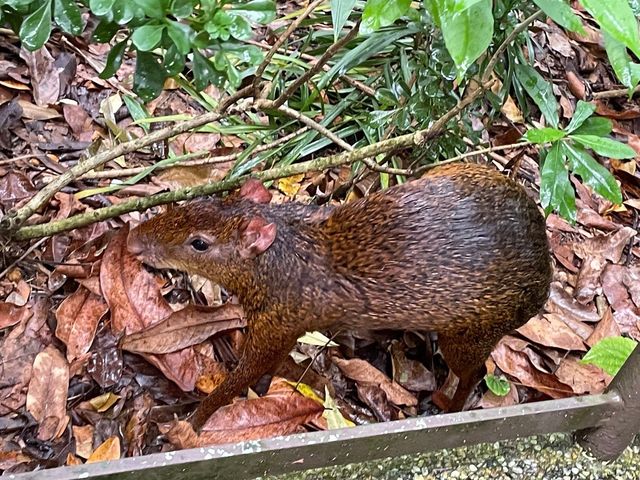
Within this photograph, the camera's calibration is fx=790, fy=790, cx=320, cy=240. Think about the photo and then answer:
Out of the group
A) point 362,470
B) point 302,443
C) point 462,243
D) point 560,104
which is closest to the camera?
point 302,443

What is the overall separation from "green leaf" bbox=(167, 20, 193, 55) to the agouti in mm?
1085

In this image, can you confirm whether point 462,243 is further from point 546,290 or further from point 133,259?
point 133,259

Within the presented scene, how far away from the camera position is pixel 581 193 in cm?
463

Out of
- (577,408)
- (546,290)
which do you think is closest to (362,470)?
(577,408)

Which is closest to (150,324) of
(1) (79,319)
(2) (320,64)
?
(1) (79,319)

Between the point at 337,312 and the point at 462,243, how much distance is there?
0.58 metres

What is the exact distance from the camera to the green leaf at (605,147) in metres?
2.72

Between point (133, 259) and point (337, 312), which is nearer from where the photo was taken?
point (337, 312)

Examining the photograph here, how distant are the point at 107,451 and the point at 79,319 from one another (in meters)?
0.65

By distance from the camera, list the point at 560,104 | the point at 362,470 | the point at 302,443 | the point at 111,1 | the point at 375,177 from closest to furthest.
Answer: the point at 111,1, the point at 302,443, the point at 362,470, the point at 375,177, the point at 560,104

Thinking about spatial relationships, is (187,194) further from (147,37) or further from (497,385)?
(497,385)

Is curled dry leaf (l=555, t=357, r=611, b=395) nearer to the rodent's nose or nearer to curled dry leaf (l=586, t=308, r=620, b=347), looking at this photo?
curled dry leaf (l=586, t=308, r=620, b=347)

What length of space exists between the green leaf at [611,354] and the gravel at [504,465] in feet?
0.90

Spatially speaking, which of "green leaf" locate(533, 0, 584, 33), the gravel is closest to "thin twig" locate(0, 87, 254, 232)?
the gravel
